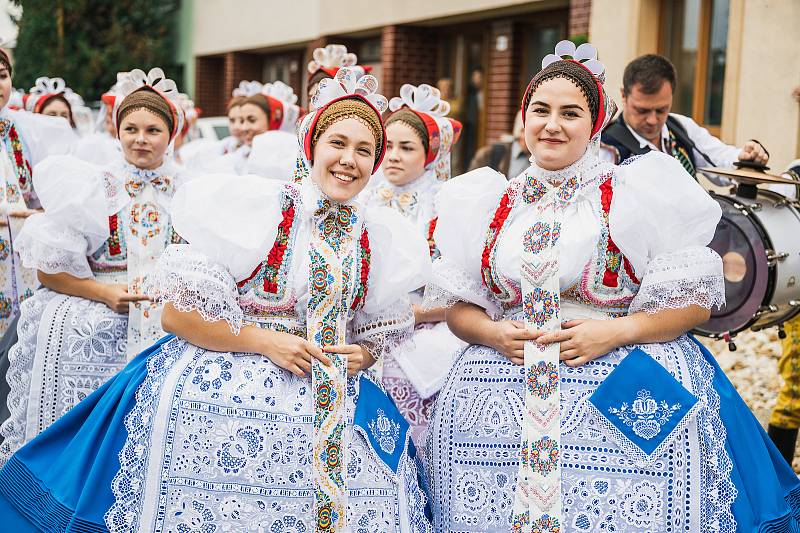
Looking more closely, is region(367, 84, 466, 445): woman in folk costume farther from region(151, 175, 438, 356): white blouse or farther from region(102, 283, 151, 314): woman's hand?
region(102, 283, 151, 314): woman's hand

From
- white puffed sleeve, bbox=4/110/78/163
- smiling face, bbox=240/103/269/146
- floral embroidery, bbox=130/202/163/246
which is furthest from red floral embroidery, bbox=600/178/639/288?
smiling face, bbox=240/103/269/146

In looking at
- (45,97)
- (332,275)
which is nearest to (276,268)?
(332,275)

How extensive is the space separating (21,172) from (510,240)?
3.28 m

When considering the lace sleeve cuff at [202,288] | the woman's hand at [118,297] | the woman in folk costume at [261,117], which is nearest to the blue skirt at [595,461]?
the lace sleeve cuff at [202,288]

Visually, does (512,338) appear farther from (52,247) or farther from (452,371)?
(52,247)

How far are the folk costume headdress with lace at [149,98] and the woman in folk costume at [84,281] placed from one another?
53 millimetres

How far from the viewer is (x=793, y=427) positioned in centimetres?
519

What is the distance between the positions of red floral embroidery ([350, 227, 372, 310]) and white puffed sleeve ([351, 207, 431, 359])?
0.7 inches

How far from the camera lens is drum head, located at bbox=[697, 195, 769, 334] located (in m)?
4.54

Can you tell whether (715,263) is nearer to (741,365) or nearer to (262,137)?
(262,137)

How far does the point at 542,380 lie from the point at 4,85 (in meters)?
3.55

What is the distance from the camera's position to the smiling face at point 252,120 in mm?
7250

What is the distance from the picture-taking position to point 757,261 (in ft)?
14.9

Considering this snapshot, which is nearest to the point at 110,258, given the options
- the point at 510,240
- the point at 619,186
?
the point at 510,240
